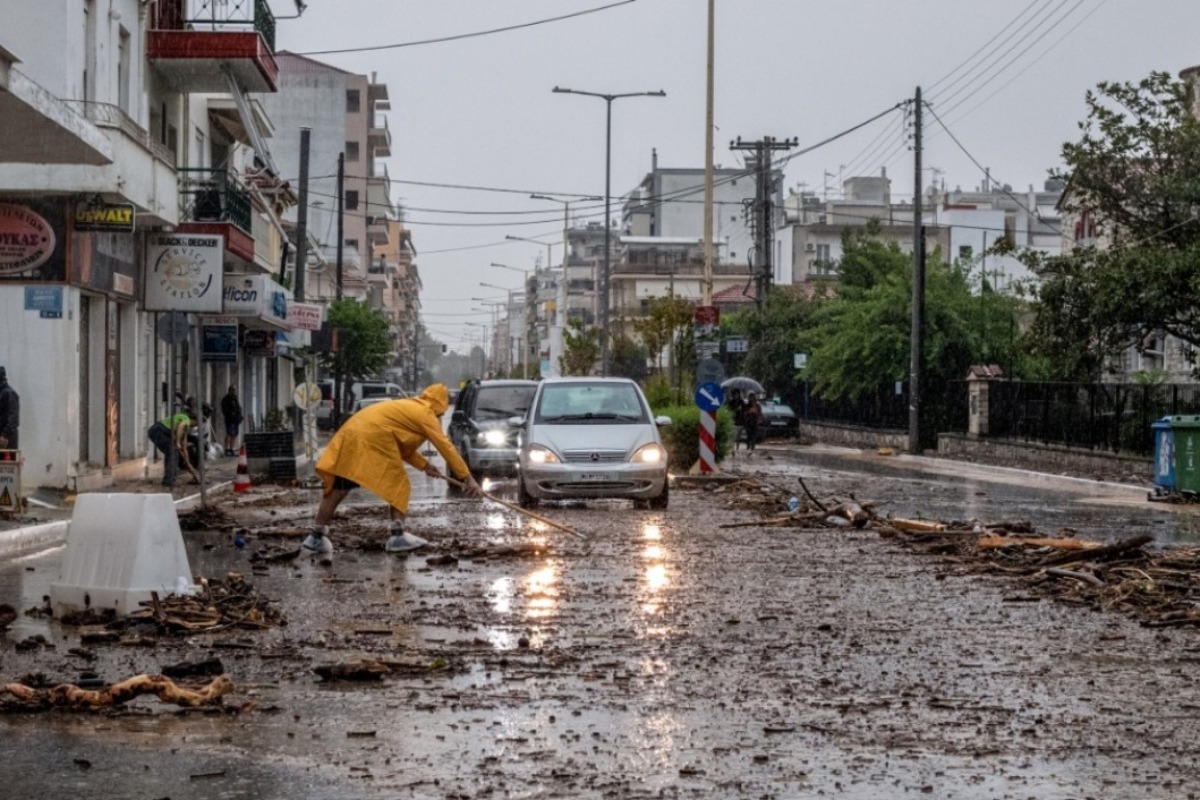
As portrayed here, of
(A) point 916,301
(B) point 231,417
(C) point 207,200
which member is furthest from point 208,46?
(A) point 916,301

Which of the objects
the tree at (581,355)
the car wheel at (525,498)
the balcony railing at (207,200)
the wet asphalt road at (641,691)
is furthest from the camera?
the tree at (581,355)

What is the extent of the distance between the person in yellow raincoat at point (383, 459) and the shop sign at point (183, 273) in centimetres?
1415

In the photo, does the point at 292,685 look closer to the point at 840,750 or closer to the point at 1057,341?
the point at 840,750

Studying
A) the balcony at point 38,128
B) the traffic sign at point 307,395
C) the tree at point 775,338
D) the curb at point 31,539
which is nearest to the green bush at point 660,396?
the traffic sign at point 307,395

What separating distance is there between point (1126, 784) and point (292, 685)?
4000 mm

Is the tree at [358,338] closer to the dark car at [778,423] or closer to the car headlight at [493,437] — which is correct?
the dark car at [778,423]

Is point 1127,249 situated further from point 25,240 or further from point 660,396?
point 25,240

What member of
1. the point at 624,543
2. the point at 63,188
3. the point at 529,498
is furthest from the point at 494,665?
the point at 63,188

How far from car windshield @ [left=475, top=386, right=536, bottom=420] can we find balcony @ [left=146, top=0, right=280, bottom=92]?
8076mm

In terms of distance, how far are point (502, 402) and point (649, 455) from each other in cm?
936

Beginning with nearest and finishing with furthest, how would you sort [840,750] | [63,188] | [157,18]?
1. [840,750]
2. [63,188]
3. [157,18]

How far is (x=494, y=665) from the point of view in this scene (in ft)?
31.9

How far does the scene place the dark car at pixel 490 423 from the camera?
31141 mm

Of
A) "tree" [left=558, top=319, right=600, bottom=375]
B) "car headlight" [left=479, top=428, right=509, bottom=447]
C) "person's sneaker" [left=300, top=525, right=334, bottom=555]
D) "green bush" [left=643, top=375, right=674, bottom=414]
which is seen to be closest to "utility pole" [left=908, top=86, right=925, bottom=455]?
"green bush" [left=643, top=375, right=674, bottom=414]
